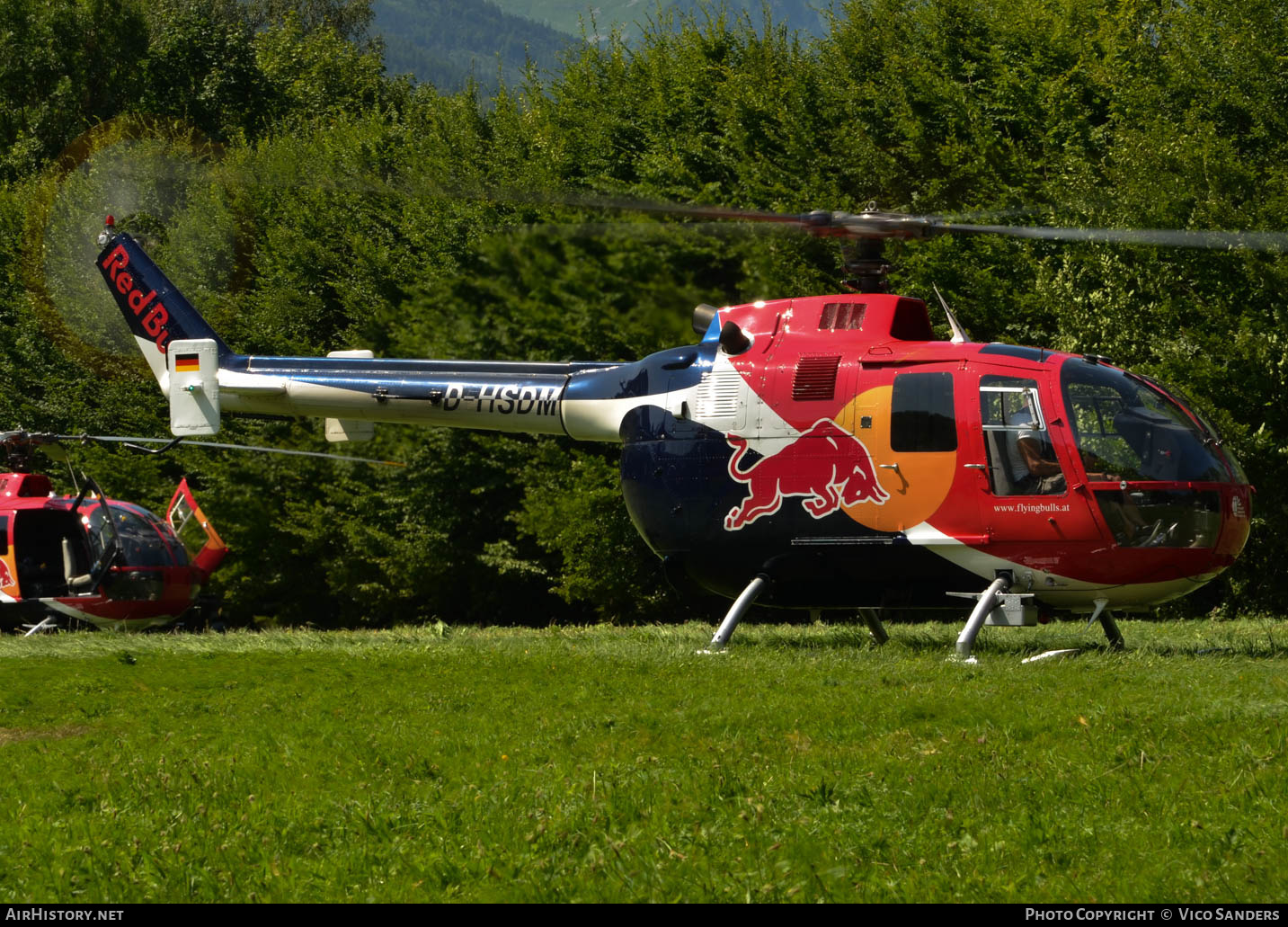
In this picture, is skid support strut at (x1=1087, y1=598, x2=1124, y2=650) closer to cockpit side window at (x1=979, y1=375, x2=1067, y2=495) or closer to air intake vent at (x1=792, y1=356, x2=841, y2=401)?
cockpit side window at (x1=979, y1=375, x2=1067, y2=495)

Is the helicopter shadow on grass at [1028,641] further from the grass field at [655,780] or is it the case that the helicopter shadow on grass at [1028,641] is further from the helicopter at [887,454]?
the grass field at [655,780]

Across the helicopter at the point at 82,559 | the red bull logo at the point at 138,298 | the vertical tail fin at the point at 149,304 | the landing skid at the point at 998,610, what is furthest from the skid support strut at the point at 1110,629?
the helicopter at the point at 82,559

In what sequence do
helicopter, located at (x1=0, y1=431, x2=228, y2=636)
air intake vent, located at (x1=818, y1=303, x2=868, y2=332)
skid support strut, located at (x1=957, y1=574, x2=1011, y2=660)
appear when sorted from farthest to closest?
helicopter, located at (x1=0, y1=431, x2=228, y2=636)
air intake vent, located at (x1=818, y1=303, x2=868, y2=332)
skid support strut, located at (x1=957, y1=574, x2=1011, y2=660)

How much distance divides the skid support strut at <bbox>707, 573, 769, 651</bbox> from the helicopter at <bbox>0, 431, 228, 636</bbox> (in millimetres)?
11804

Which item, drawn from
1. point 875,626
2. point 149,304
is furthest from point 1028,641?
point 149,304

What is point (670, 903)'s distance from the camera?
6.12 meters

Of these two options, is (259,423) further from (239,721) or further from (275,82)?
(275,82)

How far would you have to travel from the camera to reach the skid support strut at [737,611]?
43.8 feet

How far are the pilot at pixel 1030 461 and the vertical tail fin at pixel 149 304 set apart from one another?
10921 millimetres

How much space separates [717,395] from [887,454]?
1.80 metres

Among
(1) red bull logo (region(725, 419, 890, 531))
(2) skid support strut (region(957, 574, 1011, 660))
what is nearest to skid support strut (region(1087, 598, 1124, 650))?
(2) skid support strut (region(957, 574, 1011, 660))

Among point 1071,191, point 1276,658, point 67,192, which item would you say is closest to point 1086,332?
point 1071,191

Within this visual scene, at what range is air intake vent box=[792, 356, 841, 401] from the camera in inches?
516

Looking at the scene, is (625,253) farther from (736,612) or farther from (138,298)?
(138,298)
